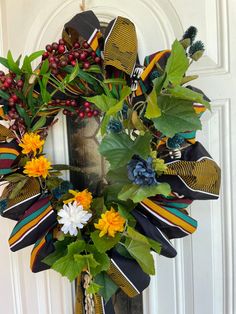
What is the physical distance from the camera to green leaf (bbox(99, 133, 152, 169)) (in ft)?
1.74

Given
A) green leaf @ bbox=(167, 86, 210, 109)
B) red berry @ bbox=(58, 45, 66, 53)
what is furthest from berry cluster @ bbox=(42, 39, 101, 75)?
green leaf @ bbox=(167, 86, 210, 109)

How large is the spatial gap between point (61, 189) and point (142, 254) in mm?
223

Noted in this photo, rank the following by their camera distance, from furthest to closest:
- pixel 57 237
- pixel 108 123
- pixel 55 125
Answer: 1. pixel 55 125
2. pixel 57 237
3. pixel 108 123

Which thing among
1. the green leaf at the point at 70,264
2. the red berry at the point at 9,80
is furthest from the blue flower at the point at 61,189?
the red berry at the point at 9,80

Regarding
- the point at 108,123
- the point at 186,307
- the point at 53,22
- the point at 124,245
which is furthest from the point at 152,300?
the point at 53,22

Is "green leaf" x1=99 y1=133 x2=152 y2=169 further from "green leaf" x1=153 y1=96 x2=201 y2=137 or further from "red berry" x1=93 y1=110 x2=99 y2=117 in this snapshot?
"red berry" x1=93 y1=110 x2=99 y2=117

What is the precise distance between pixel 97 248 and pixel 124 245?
50mm

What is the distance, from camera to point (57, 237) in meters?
0.68

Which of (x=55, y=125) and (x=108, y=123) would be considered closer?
(x=108, y=123)

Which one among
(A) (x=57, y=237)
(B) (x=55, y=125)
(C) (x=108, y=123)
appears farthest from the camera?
(B) (x=55, y=125)

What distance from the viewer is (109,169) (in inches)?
24.8

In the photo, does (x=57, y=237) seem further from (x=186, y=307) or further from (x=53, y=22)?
(x=53, y=22)

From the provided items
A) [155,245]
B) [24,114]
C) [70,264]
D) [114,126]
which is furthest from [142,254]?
[24,114]

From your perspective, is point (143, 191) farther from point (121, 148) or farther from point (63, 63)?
point (63, 63)
